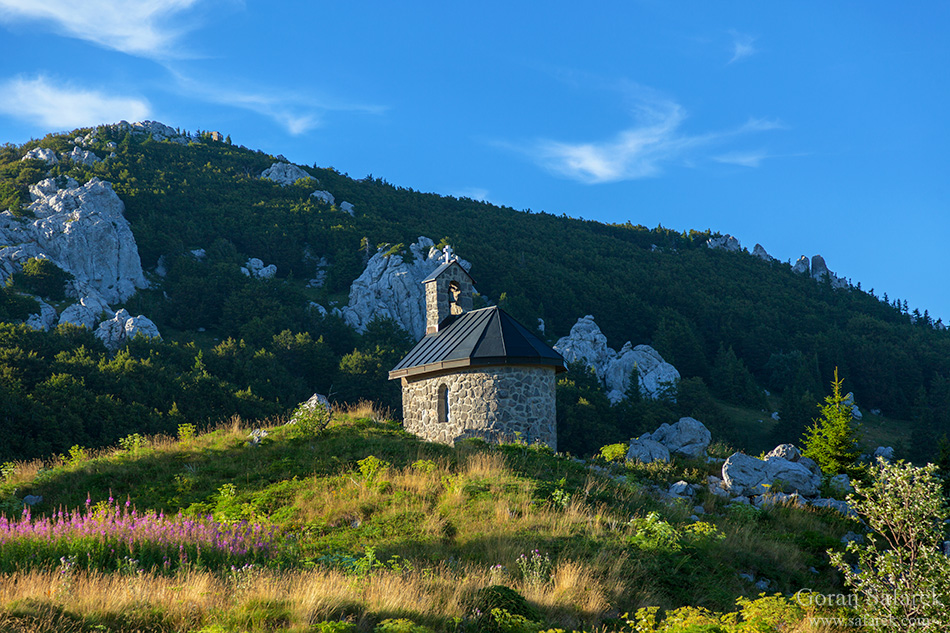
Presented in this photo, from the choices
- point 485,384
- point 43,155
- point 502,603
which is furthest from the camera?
point 43,155

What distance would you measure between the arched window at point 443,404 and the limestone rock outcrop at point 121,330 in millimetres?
31067

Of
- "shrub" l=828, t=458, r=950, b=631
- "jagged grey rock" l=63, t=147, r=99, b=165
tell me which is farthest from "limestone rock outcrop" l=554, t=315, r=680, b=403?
"jagged grey rock" l=63, t=147, r=99, b=165

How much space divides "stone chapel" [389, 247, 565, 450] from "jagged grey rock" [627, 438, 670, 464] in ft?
10.5

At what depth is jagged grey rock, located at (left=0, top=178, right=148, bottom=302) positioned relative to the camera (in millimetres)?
50812

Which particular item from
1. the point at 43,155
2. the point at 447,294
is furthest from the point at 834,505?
the point at 43,155

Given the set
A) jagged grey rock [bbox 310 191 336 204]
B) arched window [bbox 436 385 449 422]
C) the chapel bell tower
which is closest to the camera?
arched window [bbox 436 385 449 422]

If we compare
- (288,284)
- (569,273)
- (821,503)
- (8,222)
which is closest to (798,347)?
(569,273)

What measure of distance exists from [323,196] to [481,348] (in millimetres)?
61198

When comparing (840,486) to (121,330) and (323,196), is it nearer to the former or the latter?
(121,330)

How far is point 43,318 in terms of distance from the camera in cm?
4291

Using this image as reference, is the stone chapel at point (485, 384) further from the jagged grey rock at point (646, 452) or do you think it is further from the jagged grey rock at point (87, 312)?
→ the jagged grey rock at point (87, 312)

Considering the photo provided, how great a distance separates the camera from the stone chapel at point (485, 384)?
18469 millimetres

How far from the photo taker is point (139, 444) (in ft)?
58.3

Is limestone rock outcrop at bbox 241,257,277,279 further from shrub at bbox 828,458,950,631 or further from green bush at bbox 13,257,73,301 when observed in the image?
shrub at bbox 828,458,950,631
